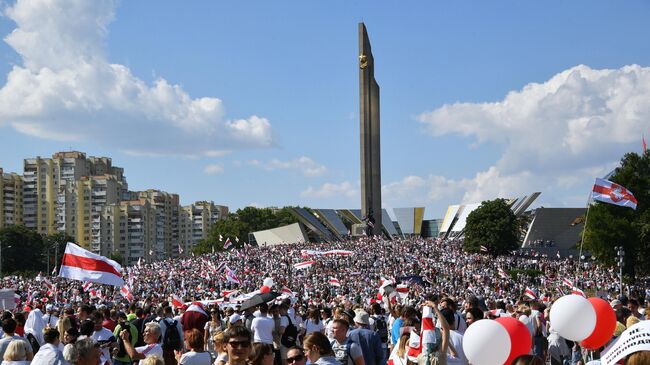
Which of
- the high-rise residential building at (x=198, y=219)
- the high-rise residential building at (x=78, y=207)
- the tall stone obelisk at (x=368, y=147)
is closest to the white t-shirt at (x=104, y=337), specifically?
the tall stone obelisk at (x=368, y=147)

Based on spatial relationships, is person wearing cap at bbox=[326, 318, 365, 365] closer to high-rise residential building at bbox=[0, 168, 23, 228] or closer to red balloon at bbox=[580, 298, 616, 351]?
red balloon at bbox=[580, 298, 616, 351]

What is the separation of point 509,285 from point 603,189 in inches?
482

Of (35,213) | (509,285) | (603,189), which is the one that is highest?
(35,213)

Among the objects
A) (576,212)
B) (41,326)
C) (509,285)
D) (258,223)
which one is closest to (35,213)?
(258,223)

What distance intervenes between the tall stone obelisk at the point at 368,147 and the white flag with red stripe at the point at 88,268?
→ 6068 centimetres

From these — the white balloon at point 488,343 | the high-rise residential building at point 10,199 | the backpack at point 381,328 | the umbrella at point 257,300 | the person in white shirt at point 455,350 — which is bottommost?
the backpack at point 381,328

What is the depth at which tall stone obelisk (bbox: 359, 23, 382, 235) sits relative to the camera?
76.5m

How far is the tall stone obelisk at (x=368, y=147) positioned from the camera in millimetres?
76500

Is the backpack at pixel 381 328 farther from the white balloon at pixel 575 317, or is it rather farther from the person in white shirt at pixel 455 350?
the white balloon at pixel 575 317

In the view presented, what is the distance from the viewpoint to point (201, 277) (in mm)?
42125

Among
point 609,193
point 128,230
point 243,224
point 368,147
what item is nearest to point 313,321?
point 609,193

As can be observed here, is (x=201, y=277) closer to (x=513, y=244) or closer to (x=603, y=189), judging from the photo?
(x=603, y=189)

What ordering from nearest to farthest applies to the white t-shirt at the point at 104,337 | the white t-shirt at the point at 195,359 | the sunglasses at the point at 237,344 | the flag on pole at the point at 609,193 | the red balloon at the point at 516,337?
the sunglasses at the point at 237,344 < the red balloon at the point at 516,337 < the white t-shirt at the point at 195,359 < the white t-shirt at the point at 104,337 < the flag on pole at the point at 609,193

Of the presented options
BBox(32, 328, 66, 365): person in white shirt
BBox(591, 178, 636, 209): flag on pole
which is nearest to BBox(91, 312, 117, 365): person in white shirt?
BBox(32, 328, 66, 365): person in white shirt
